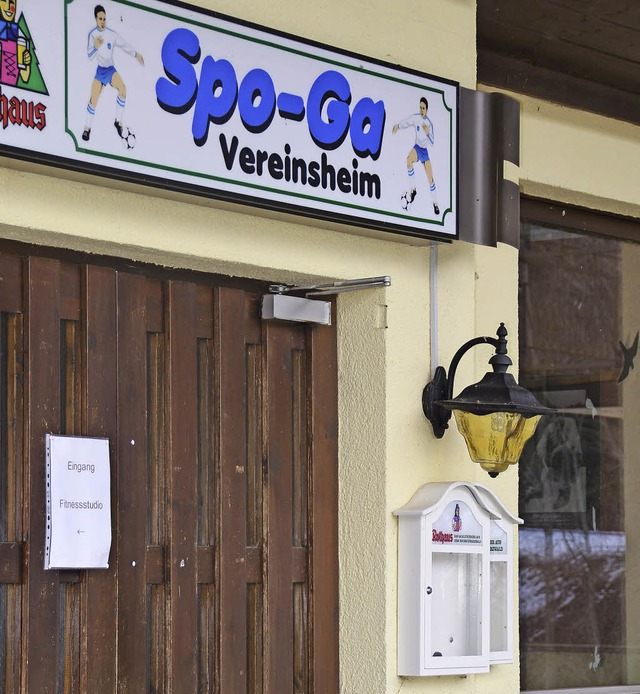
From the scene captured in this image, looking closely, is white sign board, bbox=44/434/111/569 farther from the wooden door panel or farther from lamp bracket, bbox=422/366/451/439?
lamp bracket, bbox=422/366/451/439

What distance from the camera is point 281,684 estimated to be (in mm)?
4098

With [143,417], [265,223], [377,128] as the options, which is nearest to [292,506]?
[143,417]

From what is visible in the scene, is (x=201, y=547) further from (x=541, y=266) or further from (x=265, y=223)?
(x=541, y=266)

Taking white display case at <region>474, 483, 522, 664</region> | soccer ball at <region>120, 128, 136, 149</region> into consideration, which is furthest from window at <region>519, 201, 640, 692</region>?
soccer ball at <region>120, 128, 136, 149</region>

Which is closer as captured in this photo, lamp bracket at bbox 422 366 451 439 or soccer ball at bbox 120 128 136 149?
soccer ball at bbox 120 128 136 149

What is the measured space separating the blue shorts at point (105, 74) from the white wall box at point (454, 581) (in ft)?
5.36

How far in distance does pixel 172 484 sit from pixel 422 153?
1323 millimetres

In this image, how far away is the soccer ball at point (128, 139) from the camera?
11.2 ft

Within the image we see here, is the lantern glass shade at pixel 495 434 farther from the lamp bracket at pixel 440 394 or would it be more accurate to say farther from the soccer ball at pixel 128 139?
the soccer ball at pixel 128 139

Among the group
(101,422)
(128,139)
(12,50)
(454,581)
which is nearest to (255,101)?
(128,139)

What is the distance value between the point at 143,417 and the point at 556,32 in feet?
7.57

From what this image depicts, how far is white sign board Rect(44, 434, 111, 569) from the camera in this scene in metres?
3.50

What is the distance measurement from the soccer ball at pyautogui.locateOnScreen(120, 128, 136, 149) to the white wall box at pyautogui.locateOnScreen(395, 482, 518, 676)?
4.83 ft

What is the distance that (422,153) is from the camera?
13.7 feet
